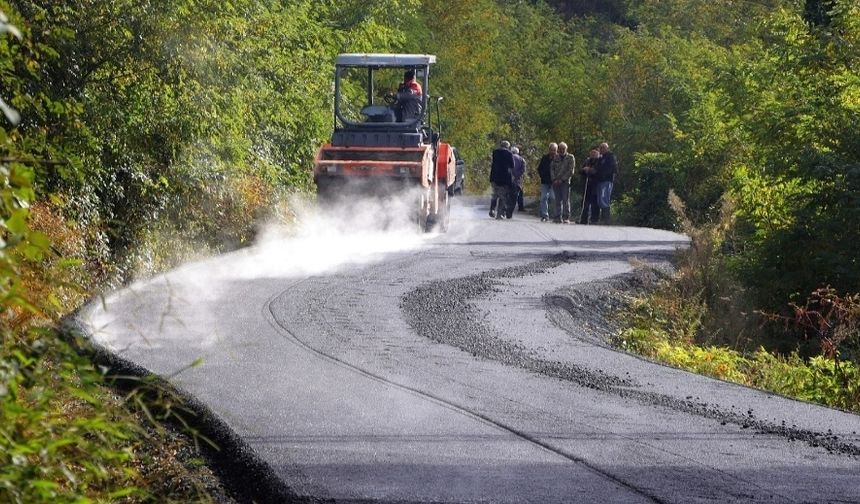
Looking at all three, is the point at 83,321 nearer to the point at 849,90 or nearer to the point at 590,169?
the point at 849,90

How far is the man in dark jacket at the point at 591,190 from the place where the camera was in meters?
34.7

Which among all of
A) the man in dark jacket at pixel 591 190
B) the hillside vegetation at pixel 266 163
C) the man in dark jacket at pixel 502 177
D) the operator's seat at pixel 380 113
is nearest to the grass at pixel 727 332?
the hillside vegetation at pixel 266 163

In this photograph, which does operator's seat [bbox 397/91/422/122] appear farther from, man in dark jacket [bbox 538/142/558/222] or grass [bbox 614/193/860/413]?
man in dark jacket [bbox 538/142/558/222]

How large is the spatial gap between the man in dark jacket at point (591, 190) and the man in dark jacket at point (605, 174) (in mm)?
123

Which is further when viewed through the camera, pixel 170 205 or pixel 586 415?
pixel 170 205

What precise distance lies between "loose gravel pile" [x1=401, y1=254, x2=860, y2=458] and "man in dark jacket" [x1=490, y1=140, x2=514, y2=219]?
35.2 ft

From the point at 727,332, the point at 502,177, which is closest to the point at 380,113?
the point at 502,177

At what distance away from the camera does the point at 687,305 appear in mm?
19484

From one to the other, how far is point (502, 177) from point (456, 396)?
2405 cm

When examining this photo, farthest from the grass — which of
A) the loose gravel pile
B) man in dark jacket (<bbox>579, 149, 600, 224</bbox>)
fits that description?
man in dark jacket (<bbox>579, 149, 600, 224</bbox>)

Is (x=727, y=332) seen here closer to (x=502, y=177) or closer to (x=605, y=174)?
(x=502, y=177)

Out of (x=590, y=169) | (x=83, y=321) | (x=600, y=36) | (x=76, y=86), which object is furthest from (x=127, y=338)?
(x=600, y=36)

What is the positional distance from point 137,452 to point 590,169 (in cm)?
2708

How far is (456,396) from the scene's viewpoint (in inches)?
405
